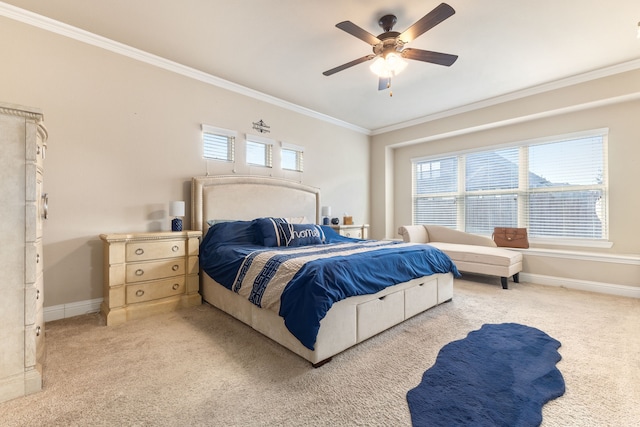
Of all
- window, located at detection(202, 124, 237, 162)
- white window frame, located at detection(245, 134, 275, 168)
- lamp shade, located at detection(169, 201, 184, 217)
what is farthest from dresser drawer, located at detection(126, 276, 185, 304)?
white window frame, located at detection(245, 134, 275, 168)

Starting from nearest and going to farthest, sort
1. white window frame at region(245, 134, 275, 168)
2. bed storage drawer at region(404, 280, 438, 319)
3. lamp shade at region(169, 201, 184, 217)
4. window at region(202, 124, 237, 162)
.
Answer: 1. bed storage drawer at region(404, 280, 438, 319)
2. lamp shade at region(169, 201, 184, 217)
3. window at region(202, 124, 237, 162)
4. white window frame at region(245, 134, 275, 168)

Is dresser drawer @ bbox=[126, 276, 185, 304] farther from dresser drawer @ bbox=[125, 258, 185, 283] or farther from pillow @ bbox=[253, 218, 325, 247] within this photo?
pillow @ bbox=[253, 218, 325, 247]

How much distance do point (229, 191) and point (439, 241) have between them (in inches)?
156

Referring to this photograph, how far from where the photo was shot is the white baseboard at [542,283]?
2793mm

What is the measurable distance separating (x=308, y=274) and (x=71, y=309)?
2729 millimetres

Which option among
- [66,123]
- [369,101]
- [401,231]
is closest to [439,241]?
[401,231]

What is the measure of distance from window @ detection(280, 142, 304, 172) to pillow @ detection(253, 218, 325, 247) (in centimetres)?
160

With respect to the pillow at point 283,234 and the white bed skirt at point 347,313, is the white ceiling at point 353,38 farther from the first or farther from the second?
the white bed skirt at point 347,313

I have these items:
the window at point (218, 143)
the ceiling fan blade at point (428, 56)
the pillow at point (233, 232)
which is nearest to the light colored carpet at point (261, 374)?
the pillow at point (233, 232)

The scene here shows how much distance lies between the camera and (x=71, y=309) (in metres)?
2.87

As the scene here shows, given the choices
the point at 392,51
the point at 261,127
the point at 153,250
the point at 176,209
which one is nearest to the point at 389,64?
the point at 392,51

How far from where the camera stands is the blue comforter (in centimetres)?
189

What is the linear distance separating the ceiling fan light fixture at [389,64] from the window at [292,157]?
7.47 ft

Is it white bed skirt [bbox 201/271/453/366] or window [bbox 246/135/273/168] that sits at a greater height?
window [bbox 246/135/273/168]
